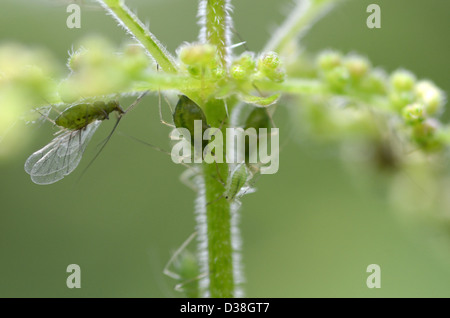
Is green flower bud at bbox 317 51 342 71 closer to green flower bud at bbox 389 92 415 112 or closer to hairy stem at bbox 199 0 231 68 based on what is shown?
green flower bud at bbox 389 92 415 112

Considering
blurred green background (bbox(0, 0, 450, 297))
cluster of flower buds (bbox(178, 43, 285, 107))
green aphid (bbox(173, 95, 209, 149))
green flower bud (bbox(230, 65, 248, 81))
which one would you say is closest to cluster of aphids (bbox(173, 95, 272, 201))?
green aphid (bbox(173, 95, 209, 149))

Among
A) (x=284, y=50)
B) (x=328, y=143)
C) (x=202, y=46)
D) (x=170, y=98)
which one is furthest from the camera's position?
(x=328, y=143)

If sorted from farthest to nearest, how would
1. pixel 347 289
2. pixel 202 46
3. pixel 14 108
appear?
1. pixel 347 289
2. pixel 202 46
3. pixel 14 108

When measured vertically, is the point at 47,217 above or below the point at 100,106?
above

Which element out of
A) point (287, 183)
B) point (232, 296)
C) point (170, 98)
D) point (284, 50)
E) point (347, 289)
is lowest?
point (232, 296)

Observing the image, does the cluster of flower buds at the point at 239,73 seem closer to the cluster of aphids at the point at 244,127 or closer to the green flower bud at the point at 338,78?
the cluster of aphids at the point at 244,127

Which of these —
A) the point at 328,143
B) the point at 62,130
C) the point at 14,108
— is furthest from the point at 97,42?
the point at 328,143

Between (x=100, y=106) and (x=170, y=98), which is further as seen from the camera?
(x=170, y=98)

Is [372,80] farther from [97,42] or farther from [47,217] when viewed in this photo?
[47,217]
